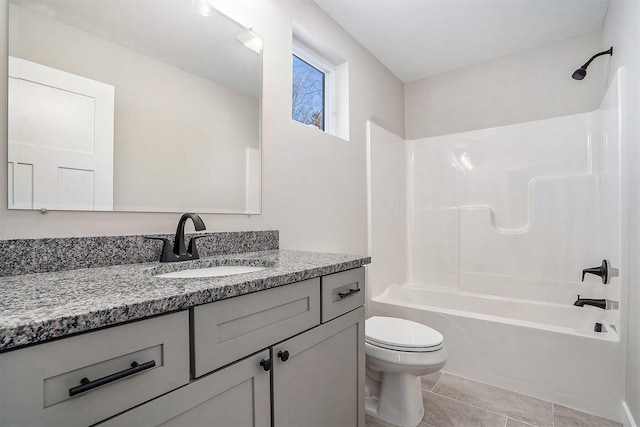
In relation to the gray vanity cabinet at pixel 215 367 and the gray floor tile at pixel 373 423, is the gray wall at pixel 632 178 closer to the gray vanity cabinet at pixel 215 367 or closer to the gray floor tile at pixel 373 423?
the gray floor tile at pixel 373 423

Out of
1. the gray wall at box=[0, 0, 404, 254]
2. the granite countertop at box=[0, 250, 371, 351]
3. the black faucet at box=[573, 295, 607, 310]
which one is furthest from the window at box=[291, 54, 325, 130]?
the black faucet at box=[573, 295, 607, 310]

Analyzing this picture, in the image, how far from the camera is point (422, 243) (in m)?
3.09

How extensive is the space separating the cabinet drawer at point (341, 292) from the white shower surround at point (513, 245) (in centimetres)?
122

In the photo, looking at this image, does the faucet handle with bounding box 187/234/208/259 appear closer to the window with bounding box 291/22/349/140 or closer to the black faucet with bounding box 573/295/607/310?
the window with bounding box 291/22/349/140

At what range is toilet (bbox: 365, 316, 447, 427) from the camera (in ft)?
5.30

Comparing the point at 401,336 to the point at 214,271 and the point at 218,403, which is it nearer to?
the point at 214,271

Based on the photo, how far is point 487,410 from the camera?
185 centimetres

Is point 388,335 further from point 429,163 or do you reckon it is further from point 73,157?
point 429,163

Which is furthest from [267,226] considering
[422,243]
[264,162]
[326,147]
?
[422,243]

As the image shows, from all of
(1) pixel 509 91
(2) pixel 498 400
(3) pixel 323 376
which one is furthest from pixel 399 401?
(1) pixel 509 91

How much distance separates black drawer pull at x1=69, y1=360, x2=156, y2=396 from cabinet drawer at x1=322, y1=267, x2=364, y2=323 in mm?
616

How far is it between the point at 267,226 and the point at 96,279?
0.92m

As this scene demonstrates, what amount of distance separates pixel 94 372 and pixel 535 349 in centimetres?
231

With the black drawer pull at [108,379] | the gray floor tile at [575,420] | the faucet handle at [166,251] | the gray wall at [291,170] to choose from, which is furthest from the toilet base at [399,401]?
the black drawer pull at [108,379]
